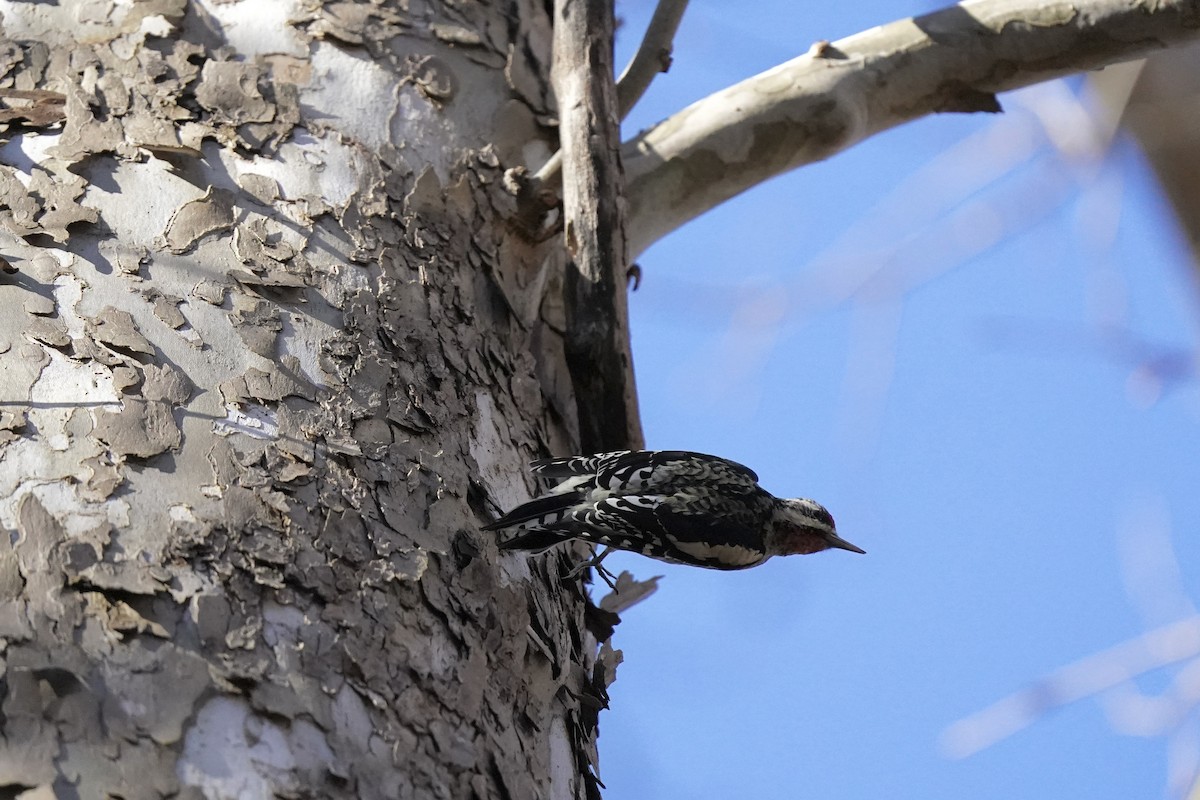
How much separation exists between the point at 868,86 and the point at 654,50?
0.63 m

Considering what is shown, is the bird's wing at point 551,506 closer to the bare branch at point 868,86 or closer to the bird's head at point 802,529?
the bird's head at point 802,529

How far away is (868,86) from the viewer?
3.53 m

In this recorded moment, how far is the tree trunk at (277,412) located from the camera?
179 cm

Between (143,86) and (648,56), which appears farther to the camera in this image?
(648,56)

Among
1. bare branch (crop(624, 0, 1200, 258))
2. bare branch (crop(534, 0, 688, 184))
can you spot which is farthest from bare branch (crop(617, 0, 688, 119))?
bare branch (crop(624, 0, 1200, 258))

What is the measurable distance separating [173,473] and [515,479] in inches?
35.1

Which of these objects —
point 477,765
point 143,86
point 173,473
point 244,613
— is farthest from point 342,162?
point 477,765

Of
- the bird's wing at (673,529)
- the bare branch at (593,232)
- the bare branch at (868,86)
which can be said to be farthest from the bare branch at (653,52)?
the bird's wing at (673,529)

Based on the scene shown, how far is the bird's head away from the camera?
3.60 m

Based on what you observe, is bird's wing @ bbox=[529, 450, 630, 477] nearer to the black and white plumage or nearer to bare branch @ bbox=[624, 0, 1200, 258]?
the black and white plumage

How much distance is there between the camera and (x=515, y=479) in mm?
2754

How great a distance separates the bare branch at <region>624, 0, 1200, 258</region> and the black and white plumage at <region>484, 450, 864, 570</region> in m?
0.85

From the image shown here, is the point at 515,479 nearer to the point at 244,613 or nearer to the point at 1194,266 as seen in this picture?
the point at 244,613

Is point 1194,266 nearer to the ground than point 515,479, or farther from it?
farther from it
